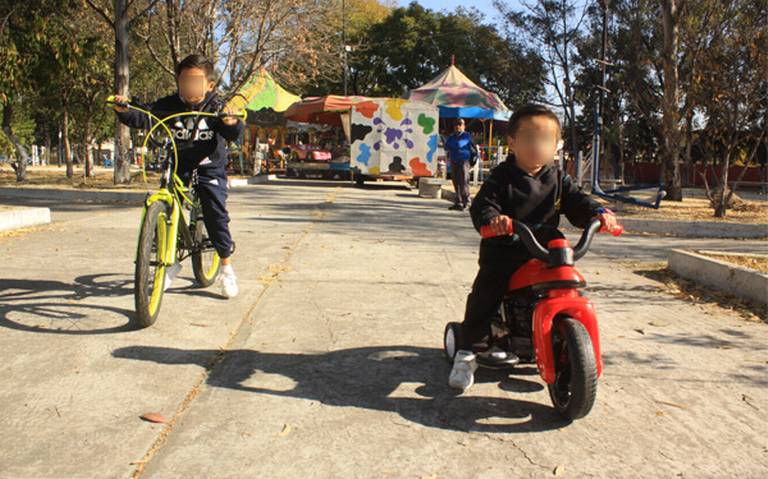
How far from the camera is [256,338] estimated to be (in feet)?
12.9

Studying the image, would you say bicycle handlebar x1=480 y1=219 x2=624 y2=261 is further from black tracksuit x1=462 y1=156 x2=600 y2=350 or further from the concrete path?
the concrete path

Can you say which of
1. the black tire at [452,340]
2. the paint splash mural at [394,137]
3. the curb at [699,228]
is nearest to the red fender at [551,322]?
the black tire at [452,340]

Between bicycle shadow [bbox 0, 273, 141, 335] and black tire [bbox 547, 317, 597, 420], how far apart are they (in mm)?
2504

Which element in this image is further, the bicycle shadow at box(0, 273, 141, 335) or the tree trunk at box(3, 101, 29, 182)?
the tree trunk at box(3, 101, 29, 182)

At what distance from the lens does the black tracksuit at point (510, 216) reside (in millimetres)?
3238

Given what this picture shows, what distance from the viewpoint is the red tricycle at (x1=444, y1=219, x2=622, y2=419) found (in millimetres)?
2725

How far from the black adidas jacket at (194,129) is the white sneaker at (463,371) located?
7.47 feet

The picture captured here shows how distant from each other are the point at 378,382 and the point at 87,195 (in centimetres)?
1227

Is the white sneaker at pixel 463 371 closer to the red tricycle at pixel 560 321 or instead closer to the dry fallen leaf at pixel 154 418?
the red tricycle at pixel 560 321

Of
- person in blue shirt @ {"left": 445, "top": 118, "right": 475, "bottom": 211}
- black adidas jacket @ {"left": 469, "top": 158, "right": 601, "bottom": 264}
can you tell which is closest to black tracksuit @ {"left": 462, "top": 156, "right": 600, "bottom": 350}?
black adidas jacket @ {"left": 469, "top": 158, "right": 601, "bottom": 264}

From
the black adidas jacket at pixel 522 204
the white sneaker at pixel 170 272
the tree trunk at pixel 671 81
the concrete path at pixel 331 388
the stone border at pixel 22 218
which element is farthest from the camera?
the tree trunk at pixel 671 81

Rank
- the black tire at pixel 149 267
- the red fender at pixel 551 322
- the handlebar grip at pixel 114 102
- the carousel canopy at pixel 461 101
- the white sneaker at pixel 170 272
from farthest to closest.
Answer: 1. the carousel canopy at pixel 461 101
2. the white sneaker at pixel 170 272
3. the handlebar grip at pixel 114 102
4. the black tire at pixel 149 267
5. the red fender at pixel 551 322

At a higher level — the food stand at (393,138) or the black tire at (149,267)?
the food stand at (393,138)

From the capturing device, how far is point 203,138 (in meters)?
4.59
